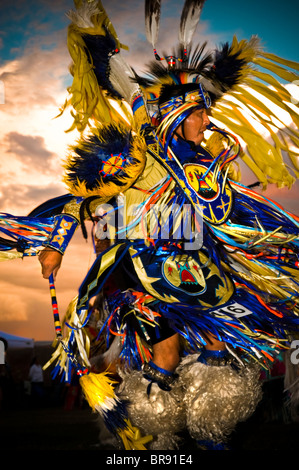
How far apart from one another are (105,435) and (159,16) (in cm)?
259

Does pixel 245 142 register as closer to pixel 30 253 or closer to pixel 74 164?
pixel 74 164

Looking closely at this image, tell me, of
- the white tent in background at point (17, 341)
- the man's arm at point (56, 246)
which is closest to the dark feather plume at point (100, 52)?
the man's arm at point (56, 246)

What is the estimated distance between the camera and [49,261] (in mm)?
2084

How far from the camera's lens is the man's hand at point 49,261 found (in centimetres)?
208

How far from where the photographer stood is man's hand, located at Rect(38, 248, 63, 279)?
2.08 m

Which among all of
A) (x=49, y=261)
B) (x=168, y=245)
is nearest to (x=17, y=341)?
(x=49, y=261)

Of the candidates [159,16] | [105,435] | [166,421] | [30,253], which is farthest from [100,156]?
[105,435]

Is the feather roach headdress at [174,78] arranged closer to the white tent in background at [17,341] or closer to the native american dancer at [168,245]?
the native american dancer at [168,245]

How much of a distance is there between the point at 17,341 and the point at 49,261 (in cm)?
827

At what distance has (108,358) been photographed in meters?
3.11

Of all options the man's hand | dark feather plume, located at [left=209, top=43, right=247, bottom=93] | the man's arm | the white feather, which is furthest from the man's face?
the man's hand

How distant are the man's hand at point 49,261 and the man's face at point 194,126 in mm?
805

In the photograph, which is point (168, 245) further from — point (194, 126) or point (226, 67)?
point (226, 67)
